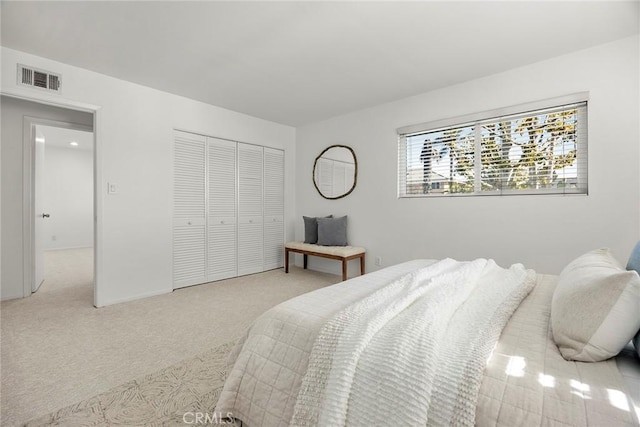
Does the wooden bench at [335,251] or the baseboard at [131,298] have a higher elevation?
the wooden bench at [335,251]

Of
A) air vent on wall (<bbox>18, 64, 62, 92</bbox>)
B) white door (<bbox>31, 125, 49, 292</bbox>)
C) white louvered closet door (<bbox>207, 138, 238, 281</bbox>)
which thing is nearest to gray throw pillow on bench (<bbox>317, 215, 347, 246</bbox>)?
white louvered closet door (<bbox>207, 138, 238, 281</bbox>)

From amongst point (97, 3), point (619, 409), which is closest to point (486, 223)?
point (619, 409)

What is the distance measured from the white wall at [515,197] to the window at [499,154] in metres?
0.11

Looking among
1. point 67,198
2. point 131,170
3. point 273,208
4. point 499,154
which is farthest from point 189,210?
point 67,198

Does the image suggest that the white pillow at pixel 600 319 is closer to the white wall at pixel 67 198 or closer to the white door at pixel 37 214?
the white door at pixel 37 214

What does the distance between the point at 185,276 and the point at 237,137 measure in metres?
2.08

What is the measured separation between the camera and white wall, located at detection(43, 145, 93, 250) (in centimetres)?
689

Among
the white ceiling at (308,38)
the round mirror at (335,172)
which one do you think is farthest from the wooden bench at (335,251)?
the white ceiling at (308,38)

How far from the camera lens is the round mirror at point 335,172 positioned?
14.1 ft

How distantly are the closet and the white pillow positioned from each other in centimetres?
381

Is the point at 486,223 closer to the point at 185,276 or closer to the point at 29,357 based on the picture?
the point at 185,276

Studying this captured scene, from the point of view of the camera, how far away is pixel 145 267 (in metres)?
3.45

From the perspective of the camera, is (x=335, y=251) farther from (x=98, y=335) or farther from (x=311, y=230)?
(x=98, y=335)

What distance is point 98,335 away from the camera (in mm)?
2414
